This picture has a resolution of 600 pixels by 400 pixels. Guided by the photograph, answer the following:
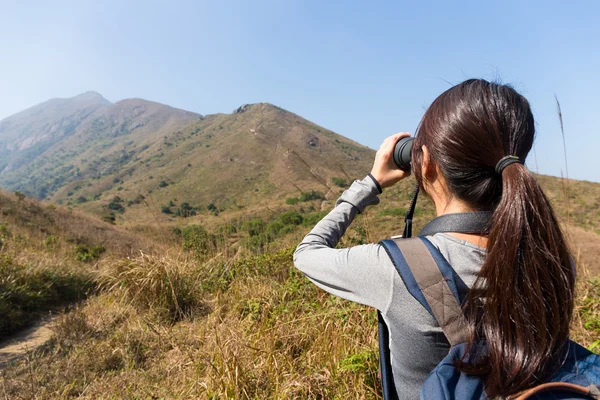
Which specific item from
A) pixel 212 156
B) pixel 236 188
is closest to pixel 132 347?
pixel 236 188

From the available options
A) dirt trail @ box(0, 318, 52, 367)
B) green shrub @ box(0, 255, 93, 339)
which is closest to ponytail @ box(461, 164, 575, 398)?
dirt trail @ box(0, 318, 52, 367)

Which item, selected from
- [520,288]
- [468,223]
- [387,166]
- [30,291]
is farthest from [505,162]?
[30,291]

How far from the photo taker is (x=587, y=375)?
701mm

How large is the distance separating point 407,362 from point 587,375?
354 mm

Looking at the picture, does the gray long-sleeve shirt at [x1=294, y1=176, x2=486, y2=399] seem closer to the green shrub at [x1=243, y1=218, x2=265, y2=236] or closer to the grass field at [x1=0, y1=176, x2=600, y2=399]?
the grass field at [x1=0, y1=176, x2=600, y2=399]

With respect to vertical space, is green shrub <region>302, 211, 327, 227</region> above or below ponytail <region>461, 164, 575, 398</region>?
below

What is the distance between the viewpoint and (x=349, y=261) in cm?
86

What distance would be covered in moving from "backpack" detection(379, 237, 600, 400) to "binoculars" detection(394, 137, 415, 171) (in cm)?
33

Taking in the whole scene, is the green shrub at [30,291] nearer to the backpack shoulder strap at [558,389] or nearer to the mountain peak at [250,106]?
the backpack shoulder strap at [558,389]

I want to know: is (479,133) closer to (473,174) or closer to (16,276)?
(473,174)

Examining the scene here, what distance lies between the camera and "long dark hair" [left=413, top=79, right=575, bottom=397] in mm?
722

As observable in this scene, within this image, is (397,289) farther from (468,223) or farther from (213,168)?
(213,168)

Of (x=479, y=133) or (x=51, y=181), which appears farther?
(x=51, y=181)

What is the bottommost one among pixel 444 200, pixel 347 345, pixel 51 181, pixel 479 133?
pixel 51 181
